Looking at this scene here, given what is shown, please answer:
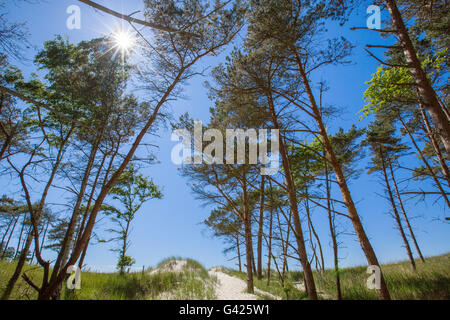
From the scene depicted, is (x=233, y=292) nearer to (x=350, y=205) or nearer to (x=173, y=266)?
(x=173, y=266)

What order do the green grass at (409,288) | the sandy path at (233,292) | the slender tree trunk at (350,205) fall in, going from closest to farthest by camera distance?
the slender tree trunk at (350,205) < the green grass at (409,288) < the sandy path at (233,292)

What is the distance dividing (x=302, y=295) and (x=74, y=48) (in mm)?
13653

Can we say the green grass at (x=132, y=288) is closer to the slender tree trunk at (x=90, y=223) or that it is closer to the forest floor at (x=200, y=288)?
the forest floor at (x=200, y=288)

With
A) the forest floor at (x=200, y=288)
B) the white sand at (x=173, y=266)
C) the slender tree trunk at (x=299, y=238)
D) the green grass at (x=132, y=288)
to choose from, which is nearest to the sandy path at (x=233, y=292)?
the forest floor at (x=200, y=288)

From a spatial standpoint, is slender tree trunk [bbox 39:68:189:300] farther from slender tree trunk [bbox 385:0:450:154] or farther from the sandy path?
the sandy path

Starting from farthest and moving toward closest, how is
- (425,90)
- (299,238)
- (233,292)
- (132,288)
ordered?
(233,292) → (132,288) → (299,238) → (425,90)

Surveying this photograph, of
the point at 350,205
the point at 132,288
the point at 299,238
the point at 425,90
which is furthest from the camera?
the point at 132,288

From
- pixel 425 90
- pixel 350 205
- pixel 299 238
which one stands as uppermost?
pixel 425 90

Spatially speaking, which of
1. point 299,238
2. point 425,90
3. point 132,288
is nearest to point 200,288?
point 132,288

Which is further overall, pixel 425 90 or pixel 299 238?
pixel 299 238

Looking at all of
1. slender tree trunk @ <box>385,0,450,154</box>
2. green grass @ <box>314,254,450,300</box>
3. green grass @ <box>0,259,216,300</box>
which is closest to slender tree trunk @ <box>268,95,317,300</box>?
slender tree trunk @ <box>385,0,450,154</box>

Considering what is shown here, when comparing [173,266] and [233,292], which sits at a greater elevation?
[173,266]
